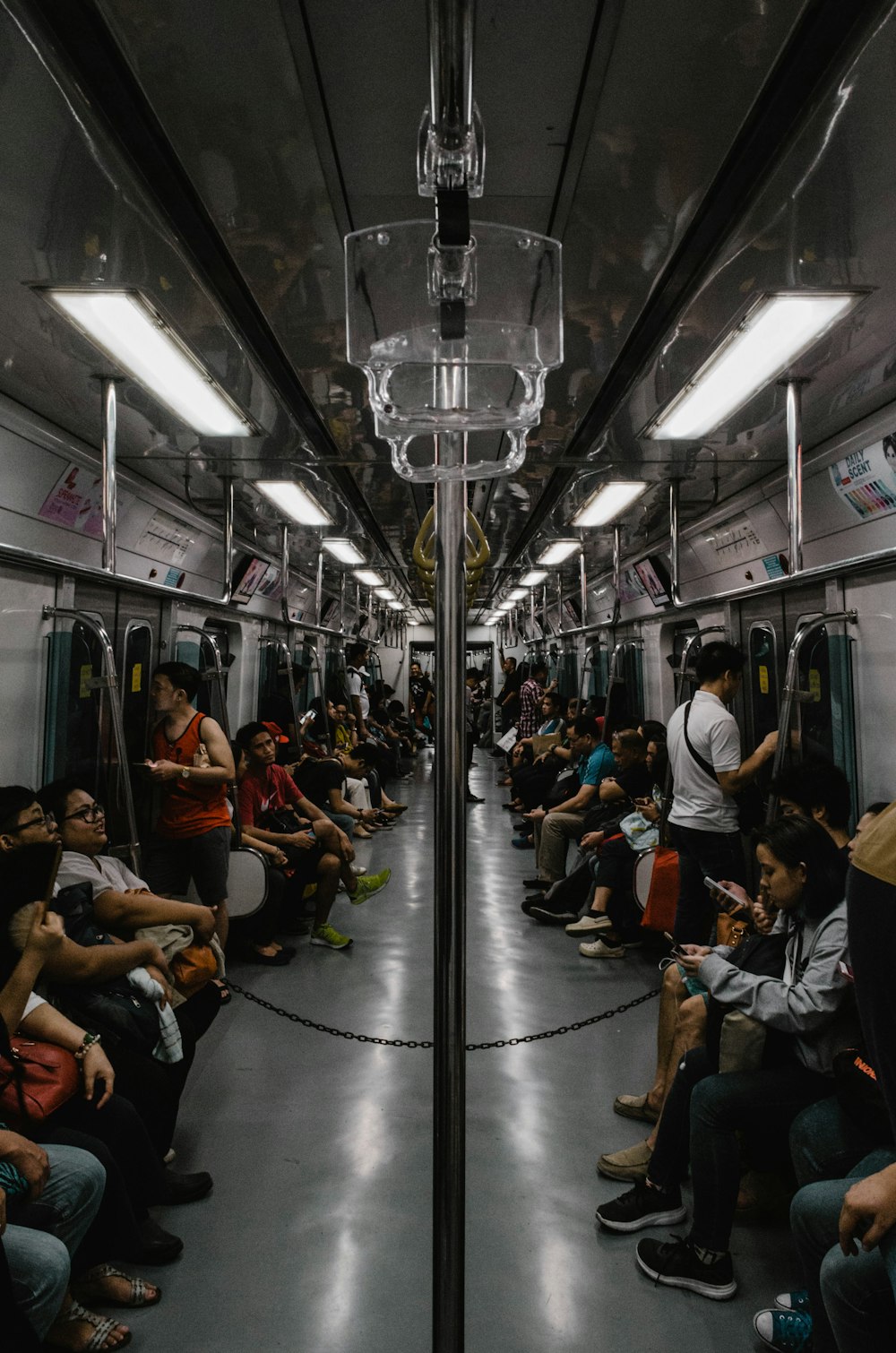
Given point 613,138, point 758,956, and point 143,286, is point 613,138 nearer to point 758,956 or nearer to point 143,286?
point 143,286

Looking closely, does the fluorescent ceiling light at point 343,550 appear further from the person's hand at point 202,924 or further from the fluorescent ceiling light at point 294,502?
the person's hand at point 202,924

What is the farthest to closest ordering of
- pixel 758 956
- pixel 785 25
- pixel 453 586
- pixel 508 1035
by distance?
pixel 508 1035
pixel 758 956
pixel 785 25
pixel 453 586

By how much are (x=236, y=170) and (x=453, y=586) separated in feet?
5.55

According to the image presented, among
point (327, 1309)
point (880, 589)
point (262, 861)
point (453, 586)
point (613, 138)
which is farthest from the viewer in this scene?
point (262, 861)

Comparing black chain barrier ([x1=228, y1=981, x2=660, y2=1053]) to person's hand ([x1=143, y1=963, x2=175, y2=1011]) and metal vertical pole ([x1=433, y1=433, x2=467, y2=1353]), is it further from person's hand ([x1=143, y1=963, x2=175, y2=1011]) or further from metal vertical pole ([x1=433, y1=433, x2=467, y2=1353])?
metal vertical pole ([x1=433, y1=433, x2=467, y2=1353])

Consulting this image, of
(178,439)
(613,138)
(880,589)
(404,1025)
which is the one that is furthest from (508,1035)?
(613,138)

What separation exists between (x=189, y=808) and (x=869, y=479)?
4.31 meters

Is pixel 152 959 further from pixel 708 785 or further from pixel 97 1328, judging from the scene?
pixel 708 785

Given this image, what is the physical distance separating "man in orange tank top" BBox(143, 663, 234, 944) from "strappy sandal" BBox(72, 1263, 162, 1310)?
2.60 m

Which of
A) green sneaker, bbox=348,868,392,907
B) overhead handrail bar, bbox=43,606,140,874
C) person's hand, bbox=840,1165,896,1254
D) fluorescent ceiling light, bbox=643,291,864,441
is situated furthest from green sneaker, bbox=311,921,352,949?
person's hand, bbox=840,1165,896,1254

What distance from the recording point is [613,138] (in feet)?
6.55

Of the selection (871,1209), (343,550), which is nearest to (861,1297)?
(871,1209)

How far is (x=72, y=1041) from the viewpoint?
8.66 feet

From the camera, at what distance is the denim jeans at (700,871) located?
473 centimetres
